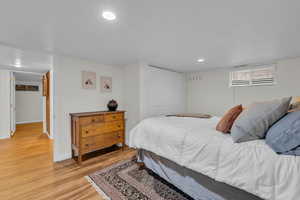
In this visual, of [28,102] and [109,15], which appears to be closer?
[109,15]

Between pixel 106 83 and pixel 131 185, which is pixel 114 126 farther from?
pixel 131 185

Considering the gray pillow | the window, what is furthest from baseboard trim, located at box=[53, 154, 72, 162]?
the window

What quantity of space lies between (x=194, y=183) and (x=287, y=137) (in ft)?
3.37

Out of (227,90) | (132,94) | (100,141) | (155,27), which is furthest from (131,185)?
(227,90)

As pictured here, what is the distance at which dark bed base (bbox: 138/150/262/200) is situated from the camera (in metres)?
1.28

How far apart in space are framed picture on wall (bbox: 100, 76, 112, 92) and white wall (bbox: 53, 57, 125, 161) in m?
0.10

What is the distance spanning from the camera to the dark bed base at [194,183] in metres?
1.28

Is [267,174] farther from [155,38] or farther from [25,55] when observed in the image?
[25,55]

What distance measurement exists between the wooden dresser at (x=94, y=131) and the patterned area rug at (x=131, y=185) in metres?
0.61

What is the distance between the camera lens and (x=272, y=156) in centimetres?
104

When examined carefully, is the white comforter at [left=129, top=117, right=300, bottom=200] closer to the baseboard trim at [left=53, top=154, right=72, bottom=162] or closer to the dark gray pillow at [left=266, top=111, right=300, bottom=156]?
the dark gray pillow at [left=266, top=111, right=300, bottom=156]

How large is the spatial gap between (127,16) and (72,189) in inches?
92.0

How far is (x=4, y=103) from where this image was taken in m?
4.05

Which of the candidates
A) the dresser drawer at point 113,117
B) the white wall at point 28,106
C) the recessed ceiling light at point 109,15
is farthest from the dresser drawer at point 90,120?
the white wall at point 28,106
